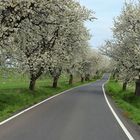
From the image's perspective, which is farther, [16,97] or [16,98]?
[16,97]

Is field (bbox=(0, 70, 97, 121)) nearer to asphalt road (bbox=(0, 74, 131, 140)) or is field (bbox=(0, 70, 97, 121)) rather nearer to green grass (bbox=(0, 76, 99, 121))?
green grass (bbox=(0, 76, 99, 121))

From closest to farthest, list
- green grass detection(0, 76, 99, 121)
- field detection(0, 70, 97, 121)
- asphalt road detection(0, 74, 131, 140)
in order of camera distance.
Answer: asphalt road detection(0, 74, 131, 140), green grass detection(0, 76, 99, 121), field detection(0, 70, 97, 121)

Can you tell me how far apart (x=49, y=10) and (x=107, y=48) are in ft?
80.4

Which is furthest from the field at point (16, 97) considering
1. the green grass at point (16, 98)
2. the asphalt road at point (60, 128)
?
the asphalt road at point (60, 128)

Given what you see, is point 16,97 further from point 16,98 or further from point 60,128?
point 60,128

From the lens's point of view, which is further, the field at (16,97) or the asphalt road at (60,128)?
the field at (16,97)

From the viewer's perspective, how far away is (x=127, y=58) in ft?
137

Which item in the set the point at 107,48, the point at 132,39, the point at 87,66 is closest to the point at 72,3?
the point at 132,39

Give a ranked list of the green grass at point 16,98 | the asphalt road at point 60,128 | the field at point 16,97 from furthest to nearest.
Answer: the field at point 16,97 < the green grass at point 16,98 < the asphalt road at point 60,128

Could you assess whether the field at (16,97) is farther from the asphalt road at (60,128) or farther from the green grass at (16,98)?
the asphalt road at (60,128)

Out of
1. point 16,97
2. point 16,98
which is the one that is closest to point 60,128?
point 16,98

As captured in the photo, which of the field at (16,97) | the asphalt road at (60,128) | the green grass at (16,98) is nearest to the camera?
the asphalt road at (60,128)

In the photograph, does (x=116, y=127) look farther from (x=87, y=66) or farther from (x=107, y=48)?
(x=87, y=66)

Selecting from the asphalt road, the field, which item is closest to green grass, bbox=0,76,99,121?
the field
